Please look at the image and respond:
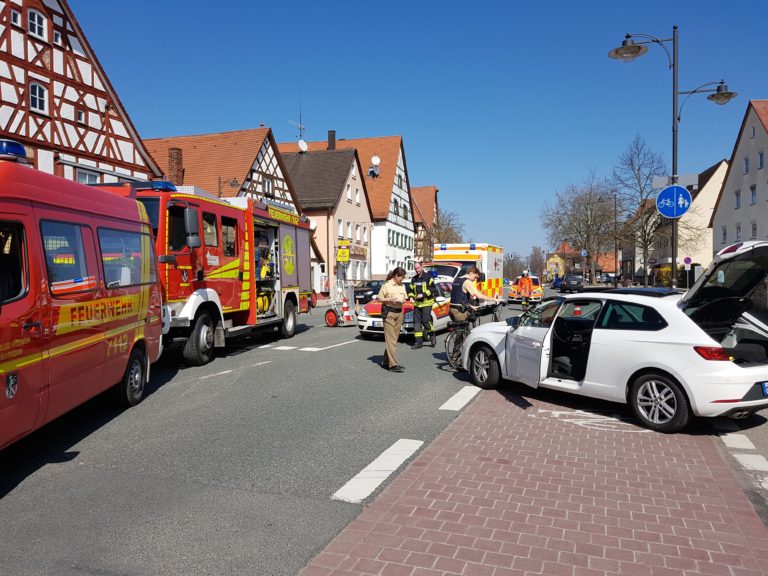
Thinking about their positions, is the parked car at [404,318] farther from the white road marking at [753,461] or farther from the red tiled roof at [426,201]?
the red tiled roof at [426,201]

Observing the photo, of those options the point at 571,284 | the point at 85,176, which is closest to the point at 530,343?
the point at 85,176

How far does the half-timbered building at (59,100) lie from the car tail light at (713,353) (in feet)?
62.4

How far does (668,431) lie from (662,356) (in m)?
0.77

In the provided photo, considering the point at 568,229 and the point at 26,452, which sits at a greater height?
the point at 568,229

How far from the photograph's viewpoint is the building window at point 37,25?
19344 millimetres

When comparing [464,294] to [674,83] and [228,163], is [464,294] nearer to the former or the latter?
[674,83]

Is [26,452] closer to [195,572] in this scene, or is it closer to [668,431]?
[195,572]

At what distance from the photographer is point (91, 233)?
20.9 ft

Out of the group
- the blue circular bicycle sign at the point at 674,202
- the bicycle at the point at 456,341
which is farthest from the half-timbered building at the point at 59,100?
the blue circular bicycle sign at the point at 674,202

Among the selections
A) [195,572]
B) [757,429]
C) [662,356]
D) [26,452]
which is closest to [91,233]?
[26,452]

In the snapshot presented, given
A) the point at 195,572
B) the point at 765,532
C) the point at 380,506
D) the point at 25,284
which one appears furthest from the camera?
the point at 25,284

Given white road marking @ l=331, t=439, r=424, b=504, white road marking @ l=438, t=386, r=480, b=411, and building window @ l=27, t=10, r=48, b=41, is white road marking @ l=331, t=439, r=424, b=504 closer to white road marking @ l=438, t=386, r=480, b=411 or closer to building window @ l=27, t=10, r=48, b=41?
white road marking @ l=438, t=386, r=480, b=411

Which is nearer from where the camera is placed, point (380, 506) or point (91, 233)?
point (380, 506)

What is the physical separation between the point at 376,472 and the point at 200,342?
6412 millimetres
